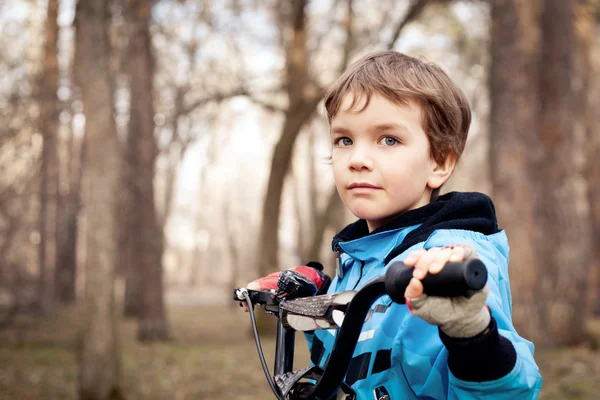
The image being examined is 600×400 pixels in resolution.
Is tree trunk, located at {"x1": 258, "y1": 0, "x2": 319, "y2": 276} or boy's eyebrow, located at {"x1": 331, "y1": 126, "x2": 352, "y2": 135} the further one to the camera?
tree trunk, located at {"x1": 258, "y1": 0, "x2": 319, "y2": 276}

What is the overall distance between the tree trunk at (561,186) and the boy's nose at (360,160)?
7.59m

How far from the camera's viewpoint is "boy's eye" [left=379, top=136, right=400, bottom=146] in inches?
71.1

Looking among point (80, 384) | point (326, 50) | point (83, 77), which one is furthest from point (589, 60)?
point (80, 384)

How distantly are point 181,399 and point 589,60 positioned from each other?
11.5 meters

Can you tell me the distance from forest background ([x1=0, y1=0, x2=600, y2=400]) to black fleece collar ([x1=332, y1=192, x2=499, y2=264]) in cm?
491

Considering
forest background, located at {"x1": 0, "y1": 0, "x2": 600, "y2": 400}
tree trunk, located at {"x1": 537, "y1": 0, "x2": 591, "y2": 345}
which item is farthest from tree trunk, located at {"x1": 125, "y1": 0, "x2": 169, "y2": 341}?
tree trunk, located at {"x1": 537, "y1": 0, "x2": 591, "y2": 345}

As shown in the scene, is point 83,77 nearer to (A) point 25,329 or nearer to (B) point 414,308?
(B) point 414,308

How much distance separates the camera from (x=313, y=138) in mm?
20625

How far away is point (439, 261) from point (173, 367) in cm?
840

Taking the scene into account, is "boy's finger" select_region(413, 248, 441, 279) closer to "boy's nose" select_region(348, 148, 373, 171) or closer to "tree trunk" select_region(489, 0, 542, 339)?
"boy's nose" select_region(348, 148, 373, 171)

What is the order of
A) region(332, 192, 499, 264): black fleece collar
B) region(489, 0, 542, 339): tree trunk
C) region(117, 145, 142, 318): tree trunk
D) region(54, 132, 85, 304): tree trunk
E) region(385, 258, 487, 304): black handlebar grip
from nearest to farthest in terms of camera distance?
region(385, 258, 487, 304): black handlebar grip → region(332, 192, 499, 264): black fleece collar → region(489, 0, 542, 339): tree trunk → region(117, 145, 142, 318): tree trunk → region(54, 132, 85, 304): tree trunk

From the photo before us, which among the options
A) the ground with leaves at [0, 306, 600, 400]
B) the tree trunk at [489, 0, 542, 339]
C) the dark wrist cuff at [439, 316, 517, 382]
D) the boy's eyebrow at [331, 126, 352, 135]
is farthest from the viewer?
the tree trunk at [489, 0, 542, 339]

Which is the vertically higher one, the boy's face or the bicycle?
the boy's face

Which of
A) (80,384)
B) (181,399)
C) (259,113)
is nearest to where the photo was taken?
(80,384)
